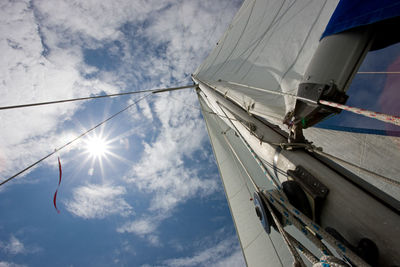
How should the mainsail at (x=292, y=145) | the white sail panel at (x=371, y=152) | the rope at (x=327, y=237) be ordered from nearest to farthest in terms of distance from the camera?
the rope at (x=327, y=237)
the mainsail at (x=292, y=145)
the white sail panel at (x=371, y=152)

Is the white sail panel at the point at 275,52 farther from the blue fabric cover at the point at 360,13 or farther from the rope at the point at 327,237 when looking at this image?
the rope at the point at 327,237

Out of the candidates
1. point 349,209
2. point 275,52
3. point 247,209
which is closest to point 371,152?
point 349,209

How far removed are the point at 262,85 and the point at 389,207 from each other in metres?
1.78

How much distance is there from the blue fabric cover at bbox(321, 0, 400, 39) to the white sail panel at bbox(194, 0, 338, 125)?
0.48 metres

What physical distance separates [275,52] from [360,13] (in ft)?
4.20

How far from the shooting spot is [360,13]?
35.2 inches

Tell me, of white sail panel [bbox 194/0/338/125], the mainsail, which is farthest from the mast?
white sail panel [bbox 194/0/338/125]

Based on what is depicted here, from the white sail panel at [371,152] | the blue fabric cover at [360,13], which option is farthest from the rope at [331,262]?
A: the blue fabric cover at [360,13]

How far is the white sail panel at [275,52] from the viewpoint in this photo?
1.62 meters

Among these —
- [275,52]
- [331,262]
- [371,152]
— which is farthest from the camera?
[275,52]

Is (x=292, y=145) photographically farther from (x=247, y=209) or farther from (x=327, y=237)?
(x=247, y=209)

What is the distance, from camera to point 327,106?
3.08 ft

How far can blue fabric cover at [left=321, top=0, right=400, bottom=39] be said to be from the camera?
80cm

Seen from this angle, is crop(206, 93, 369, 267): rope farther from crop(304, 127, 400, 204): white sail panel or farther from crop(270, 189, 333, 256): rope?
crop(304, 127, 400, 204): white sail panel
